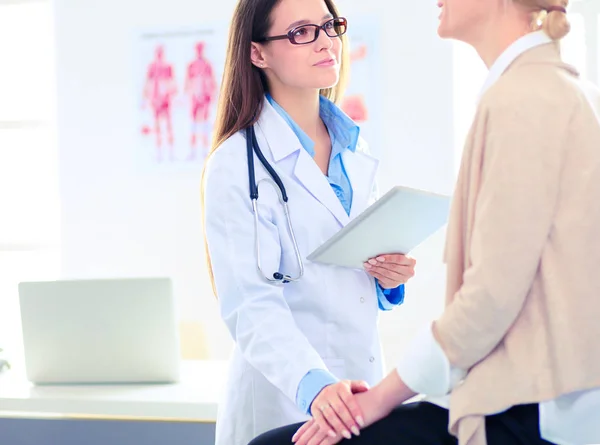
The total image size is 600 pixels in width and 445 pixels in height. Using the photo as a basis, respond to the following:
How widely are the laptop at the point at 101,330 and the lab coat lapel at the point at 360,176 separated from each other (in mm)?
460

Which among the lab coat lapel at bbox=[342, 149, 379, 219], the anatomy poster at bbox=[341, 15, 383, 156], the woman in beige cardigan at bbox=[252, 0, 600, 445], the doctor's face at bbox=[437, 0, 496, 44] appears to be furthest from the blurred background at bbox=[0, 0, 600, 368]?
the woman in beige cardigan at bbox=[252, 0, 600, 445]

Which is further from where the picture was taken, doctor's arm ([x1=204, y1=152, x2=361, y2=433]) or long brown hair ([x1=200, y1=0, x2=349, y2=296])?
long brown hair ([x1=200, y1=0, x2=349, y2=296])

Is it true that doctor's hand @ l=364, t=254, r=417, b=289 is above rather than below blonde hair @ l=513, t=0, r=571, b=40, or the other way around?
below

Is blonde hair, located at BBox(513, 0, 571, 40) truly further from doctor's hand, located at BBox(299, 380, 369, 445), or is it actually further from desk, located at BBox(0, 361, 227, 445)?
desk, located at BBox(0, 361, 227, 445)

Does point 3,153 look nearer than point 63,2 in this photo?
No

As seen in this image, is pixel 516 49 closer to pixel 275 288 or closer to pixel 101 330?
pixel 275 288

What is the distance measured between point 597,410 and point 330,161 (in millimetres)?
951

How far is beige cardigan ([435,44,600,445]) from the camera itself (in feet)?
3.06

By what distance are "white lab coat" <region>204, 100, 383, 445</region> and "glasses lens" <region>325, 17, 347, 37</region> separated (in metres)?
→ 0.20

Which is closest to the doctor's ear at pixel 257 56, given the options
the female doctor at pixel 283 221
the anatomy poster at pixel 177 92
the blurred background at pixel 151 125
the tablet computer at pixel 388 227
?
the female doctor at pixel 283 221

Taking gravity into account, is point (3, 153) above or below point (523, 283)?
below

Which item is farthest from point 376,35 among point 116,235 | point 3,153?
point 3,153

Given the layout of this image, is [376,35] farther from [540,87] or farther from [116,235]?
[540,87]

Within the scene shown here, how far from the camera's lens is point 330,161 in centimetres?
178
